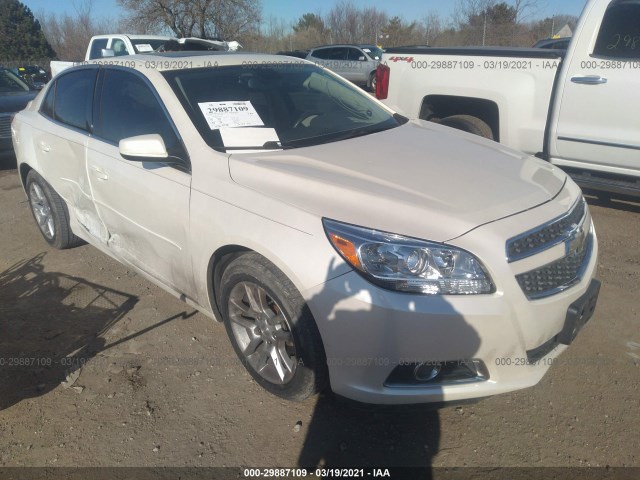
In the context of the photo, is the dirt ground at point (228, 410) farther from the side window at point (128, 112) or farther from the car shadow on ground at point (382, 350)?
the side window at point (128, 112)

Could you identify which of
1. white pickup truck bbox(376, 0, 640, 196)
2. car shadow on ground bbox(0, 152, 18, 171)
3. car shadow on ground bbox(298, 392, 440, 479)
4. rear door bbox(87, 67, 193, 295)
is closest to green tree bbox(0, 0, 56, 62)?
car shadow on ground bbox(0, 152, 18, 171)

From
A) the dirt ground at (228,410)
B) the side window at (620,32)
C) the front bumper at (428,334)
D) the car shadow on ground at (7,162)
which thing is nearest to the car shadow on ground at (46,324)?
the dirt ground at (228,410)

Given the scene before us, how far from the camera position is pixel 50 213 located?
14.9 feet

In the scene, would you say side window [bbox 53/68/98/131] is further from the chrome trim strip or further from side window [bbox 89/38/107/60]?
side window [bbox 89/38/107/60]

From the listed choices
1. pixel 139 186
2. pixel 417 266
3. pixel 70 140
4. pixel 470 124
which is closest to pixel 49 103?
pixel 70 140

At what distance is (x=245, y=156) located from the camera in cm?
280

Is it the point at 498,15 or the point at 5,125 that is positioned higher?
the point at 498,15

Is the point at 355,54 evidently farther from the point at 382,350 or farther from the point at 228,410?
the point at 382,350

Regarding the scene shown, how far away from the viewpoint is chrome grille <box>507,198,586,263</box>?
7.20ft

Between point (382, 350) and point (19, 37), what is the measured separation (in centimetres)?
4481

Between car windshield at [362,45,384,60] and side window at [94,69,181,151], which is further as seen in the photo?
car windshield at [362,45,384,60]

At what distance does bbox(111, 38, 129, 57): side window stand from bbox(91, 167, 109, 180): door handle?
10.2 m

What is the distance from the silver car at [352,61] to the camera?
17938 millimetres

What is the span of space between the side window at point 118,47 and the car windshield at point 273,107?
10.3m
